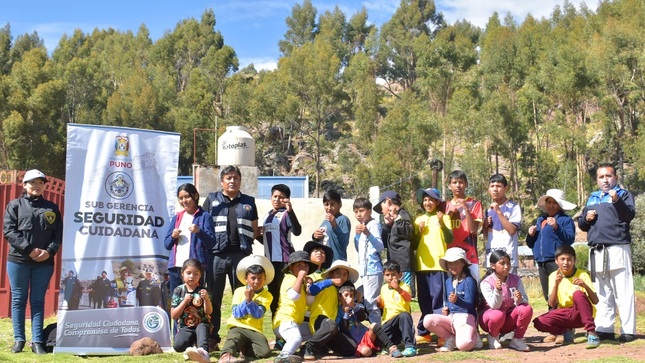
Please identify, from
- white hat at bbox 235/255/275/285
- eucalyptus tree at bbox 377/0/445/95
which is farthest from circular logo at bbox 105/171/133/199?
eucalyptus tree at bbox 377/0/445/95

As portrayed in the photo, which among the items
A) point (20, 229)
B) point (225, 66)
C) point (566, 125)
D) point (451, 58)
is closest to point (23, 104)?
point (225, 66)

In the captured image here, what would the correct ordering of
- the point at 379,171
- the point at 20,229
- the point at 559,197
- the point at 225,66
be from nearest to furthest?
the point at 20,229 < the point at 559,197 < the point at 379,171 < the point at 225,66

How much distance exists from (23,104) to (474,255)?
132ft

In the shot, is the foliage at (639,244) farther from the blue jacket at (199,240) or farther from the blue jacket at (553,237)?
the blue jacket at (199,240)

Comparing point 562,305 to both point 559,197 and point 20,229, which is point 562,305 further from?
point 20,229

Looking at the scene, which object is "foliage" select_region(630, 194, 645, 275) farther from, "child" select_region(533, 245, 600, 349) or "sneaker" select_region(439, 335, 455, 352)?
"sneaker" select_region(439, 335, 455, 352)

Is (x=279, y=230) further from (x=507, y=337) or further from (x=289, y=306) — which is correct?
(x=507, y=337)

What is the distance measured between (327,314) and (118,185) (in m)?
2.32

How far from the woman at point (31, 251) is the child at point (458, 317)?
357 centimetres

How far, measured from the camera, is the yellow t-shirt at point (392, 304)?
281 inches

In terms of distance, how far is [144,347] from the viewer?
279 inches

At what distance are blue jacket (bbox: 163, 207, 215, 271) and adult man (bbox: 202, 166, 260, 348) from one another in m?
0.12

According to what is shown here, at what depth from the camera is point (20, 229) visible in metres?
7.12

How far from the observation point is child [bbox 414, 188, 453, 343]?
755cm
